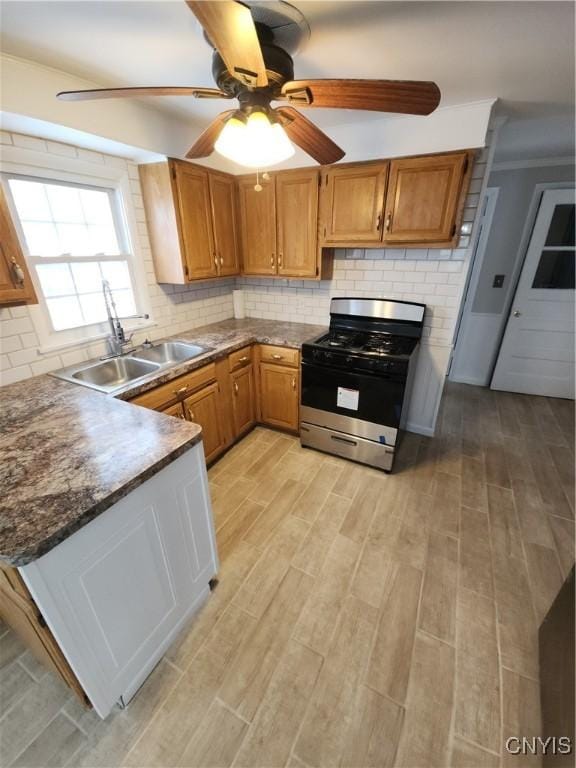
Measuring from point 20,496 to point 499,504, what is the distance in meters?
2.58

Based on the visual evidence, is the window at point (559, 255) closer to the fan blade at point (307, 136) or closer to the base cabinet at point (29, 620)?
the fan blade at point (307, 136)

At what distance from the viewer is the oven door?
2.15 m

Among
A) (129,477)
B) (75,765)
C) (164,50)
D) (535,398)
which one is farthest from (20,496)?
(535,398)

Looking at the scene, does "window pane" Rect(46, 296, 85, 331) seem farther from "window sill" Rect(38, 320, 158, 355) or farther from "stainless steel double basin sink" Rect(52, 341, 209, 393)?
"stainless steel double basin sink" Rect(52, 341, 209, 393)

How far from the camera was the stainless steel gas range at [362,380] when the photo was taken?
215 cm

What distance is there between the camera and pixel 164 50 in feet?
4.34

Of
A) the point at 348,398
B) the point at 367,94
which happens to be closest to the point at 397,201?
the point at 367,94

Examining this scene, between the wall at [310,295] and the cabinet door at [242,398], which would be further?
the cabinet door at [242,398]

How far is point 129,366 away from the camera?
218 cm

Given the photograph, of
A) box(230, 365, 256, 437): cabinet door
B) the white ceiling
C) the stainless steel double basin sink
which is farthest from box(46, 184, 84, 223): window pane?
box(230, 365, 256, 437): cabinet door

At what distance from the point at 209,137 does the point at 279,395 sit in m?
1.82

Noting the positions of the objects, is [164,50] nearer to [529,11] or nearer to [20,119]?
→ [20,119]

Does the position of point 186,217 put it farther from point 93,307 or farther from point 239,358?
point 239,358

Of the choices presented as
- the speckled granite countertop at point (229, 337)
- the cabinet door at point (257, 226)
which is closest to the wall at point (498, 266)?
the speckled granite countertop at point (229, 337)
